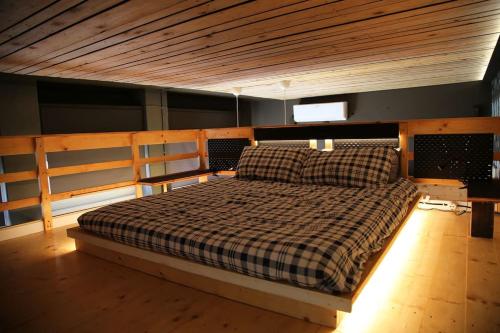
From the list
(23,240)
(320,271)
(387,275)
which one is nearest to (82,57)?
(23,240)

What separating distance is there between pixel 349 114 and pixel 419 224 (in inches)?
172

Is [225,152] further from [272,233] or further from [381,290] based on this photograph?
[381,290]

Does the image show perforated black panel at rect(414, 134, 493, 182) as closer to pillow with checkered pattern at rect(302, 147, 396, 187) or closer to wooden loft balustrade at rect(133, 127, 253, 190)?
pillow with checkered pattern at rect(302, 147, 396, 187)

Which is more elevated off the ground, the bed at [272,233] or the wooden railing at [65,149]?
the wooden railing at [65,149]

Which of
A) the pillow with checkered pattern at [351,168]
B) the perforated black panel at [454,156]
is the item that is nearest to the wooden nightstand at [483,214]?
the perforated black panel at [454,156]

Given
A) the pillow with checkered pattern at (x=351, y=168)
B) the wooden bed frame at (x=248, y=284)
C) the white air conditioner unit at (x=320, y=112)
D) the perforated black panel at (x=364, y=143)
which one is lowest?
the wooden bed frame at (x=248, y=284)

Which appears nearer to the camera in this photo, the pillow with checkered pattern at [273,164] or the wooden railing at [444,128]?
the wooden railing at [444,128]

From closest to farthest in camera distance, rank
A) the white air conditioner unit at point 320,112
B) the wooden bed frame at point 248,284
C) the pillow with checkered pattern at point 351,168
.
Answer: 1. the wooden bed frame at point 248,284
2. the pillow with checkered pattern at point 351,168
3. the white air conditioner unit at point 320,112

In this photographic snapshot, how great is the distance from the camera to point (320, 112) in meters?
7.11

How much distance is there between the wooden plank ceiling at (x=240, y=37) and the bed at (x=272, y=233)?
1138 millimetres

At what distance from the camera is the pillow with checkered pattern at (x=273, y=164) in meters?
3.18

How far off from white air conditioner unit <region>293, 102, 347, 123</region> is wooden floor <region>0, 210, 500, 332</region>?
4.63m

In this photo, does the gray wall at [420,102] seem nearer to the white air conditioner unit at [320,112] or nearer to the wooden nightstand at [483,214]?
the white air conditioner unit at [320,112]

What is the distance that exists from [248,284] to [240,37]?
1.60 m
